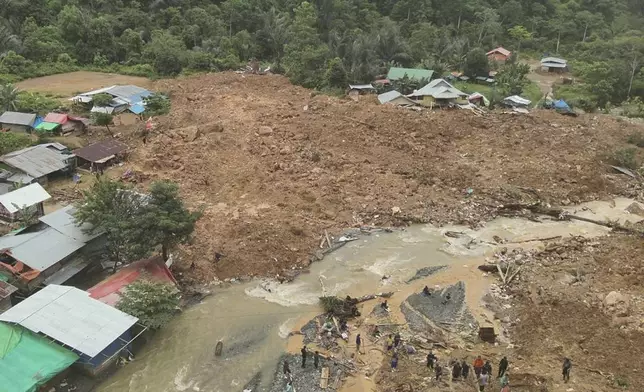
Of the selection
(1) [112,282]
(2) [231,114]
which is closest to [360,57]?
(2) [231,114]

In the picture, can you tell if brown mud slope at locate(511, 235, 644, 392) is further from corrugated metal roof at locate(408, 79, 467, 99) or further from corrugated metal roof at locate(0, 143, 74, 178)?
corrugated metal roof at locate(0, 143, 74, 178)

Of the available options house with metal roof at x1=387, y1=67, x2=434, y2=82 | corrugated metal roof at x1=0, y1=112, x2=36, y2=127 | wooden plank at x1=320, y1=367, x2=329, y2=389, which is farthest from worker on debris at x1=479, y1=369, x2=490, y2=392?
house with metal roof at x1=387, y1=67, x2=434, y2=82

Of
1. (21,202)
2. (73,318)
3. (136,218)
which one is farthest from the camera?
(21,202)

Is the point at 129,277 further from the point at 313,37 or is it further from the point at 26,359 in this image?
the point at 313,37

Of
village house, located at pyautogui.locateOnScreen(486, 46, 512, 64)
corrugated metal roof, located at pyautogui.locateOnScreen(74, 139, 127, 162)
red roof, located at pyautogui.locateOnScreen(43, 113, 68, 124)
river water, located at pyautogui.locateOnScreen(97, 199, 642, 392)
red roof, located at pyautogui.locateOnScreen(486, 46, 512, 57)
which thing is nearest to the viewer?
river water, located at pyautogui.locateOnScreen(97, 199, 642, 392)

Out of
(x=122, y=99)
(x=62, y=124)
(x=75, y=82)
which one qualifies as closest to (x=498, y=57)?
(x=122, y=99)

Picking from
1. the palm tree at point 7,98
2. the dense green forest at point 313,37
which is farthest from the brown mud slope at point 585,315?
the palm tree at point 7,98
